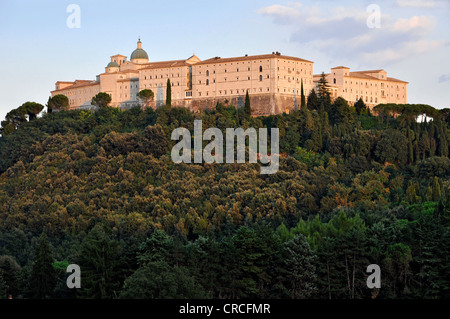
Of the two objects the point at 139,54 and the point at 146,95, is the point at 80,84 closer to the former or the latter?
the point at 139,54

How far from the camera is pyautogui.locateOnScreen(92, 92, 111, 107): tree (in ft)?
250

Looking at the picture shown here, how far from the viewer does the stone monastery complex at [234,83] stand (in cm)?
7025

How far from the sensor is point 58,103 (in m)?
80.9

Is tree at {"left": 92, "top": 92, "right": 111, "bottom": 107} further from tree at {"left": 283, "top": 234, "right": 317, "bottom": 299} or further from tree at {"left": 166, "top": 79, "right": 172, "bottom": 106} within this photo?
tree at {"left": 283, "top": 234, "right": 317, "bottom": 299}

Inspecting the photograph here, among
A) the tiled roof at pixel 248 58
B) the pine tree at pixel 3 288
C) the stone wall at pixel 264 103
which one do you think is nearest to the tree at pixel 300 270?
the pine tree at pixel 3 288

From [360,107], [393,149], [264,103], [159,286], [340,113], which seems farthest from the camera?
[360,107]

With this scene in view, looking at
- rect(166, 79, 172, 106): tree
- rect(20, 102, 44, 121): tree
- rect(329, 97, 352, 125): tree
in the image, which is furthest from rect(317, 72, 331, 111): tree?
rect(20, 102, 44, 121): tree

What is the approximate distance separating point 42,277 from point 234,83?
126 ft

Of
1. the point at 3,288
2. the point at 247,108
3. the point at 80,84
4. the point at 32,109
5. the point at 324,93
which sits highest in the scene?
the point at 80,84

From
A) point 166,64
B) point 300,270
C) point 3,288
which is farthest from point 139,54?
point 300,270

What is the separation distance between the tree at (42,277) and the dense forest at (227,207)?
0.06 m
